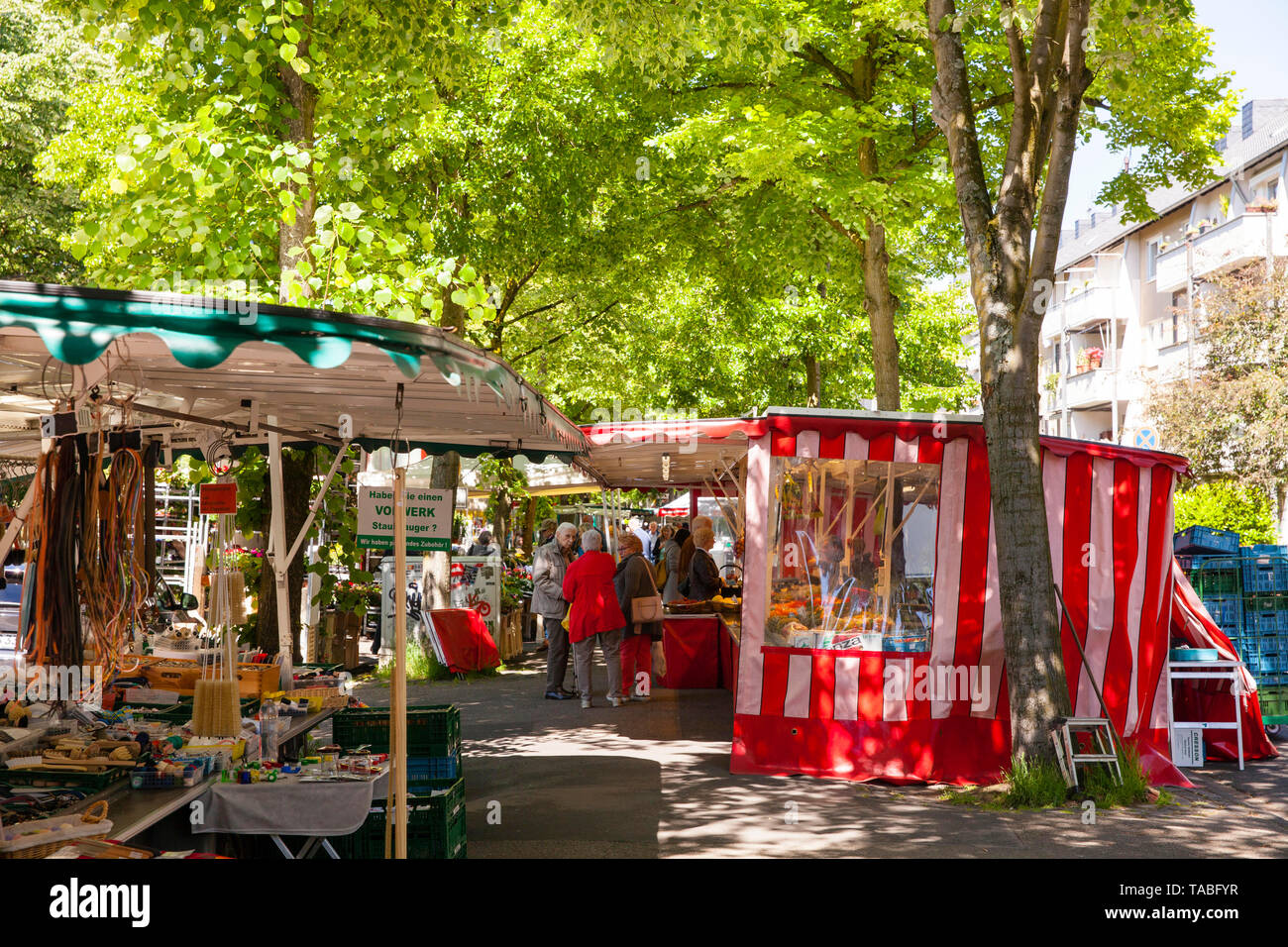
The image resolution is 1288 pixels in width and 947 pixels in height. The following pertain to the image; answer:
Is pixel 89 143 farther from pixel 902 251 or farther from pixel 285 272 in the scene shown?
pixel 902 251

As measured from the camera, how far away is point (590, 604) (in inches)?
490

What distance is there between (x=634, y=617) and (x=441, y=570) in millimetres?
4509

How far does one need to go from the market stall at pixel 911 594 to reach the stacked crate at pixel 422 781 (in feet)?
11.0

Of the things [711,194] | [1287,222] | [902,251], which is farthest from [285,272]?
[1287,222]

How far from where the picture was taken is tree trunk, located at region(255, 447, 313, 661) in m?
11.6

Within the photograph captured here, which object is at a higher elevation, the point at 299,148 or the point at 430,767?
the point at 299,148

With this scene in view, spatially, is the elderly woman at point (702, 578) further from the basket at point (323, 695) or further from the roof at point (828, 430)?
the basket at point (323, 695)

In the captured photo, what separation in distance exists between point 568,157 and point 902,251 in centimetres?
830

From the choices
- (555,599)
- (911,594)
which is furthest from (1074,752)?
(555,599)

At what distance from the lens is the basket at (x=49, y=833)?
402cm

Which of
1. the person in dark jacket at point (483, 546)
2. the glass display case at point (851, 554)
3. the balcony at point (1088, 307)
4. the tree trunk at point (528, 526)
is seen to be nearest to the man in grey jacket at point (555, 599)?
the glass display case at point (851, 554)

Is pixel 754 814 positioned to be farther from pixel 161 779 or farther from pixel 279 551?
pixel 161 779

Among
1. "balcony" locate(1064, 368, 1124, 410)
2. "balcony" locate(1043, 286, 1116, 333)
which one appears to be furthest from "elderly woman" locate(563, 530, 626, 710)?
"balcony" locate(1043, 286, 1116, 333)

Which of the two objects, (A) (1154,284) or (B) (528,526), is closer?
(B) (528,526)
